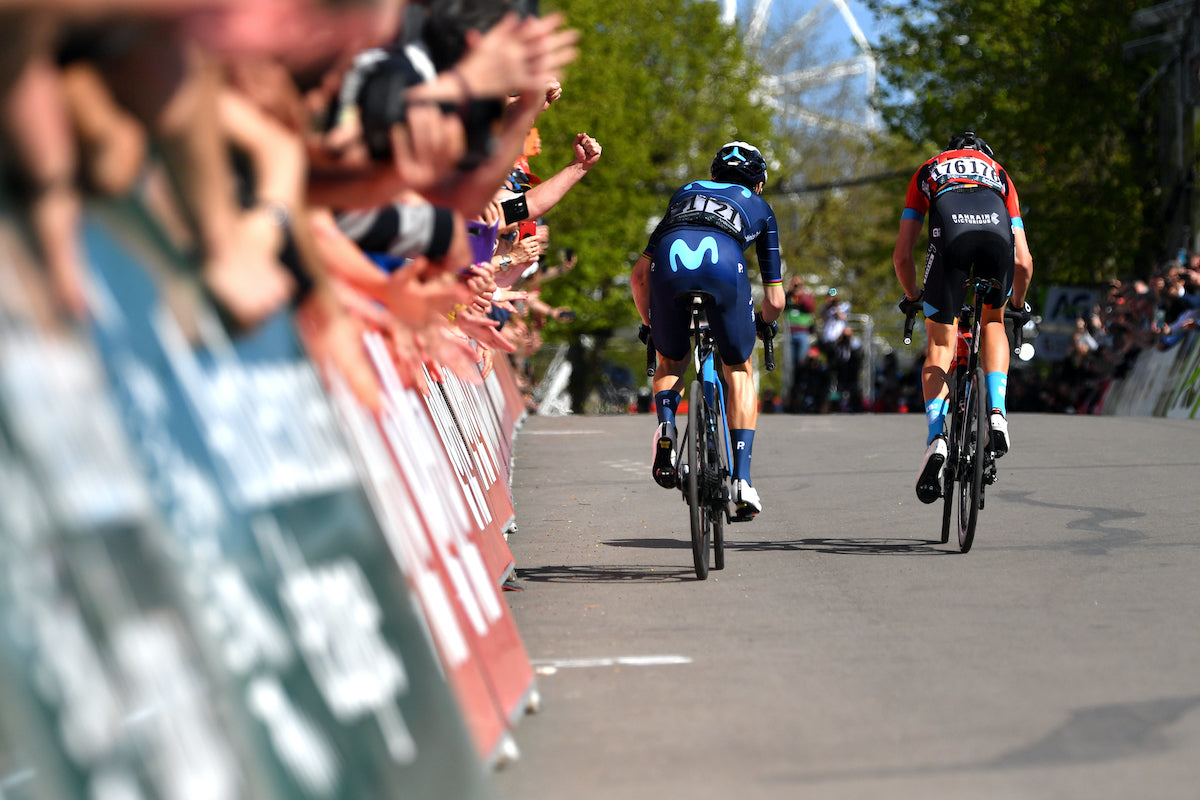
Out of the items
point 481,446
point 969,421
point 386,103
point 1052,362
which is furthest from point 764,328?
point 1052,362

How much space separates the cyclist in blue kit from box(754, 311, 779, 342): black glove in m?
0.03

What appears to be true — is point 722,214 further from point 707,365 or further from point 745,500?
point 745,500

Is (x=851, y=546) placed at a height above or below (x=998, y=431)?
below

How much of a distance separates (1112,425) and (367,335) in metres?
14.8

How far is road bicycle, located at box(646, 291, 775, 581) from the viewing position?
847 cm

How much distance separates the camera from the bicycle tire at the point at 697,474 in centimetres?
838

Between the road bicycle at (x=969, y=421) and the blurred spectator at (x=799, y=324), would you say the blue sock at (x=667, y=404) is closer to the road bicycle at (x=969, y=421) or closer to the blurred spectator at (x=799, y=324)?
the road bicycle at (x=969, y=421)

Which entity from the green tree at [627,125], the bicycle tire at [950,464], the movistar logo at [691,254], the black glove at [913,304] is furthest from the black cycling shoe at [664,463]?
the green tree at [627,125]

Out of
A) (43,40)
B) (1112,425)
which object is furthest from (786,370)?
(43,40)

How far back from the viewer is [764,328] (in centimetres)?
949

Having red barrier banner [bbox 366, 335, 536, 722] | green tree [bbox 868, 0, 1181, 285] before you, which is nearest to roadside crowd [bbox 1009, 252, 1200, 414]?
green tree [bbox 868, 0, 1181, 285]

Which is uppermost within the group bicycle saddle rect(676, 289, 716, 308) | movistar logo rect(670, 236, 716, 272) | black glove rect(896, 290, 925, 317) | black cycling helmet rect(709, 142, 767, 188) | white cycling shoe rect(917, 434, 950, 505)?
black cycling helmet rect(709, 142, 767, 188)

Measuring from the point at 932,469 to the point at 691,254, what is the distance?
1903 millimetres

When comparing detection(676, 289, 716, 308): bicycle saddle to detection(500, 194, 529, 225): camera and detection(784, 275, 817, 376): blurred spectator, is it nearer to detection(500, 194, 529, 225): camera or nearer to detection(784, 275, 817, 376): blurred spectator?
detection(500, 194, 529, 225): camera
